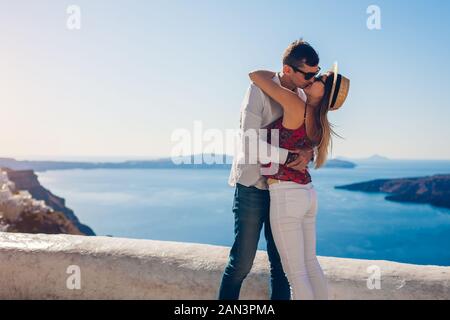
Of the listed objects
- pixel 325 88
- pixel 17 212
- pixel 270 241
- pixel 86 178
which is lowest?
pixel 86 178

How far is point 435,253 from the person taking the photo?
206ft

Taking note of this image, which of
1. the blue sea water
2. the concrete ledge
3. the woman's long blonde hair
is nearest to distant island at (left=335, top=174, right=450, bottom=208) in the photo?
the blue sea water

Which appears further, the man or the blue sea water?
the blue sea water

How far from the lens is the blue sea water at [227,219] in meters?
64.1

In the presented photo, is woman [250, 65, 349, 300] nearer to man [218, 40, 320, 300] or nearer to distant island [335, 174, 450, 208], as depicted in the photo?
man [218, 40, 320, 300]

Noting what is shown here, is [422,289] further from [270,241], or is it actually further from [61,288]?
[61,288]

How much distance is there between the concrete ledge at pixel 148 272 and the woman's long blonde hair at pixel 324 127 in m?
0.79

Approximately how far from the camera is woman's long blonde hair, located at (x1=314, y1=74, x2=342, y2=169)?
198 centimetres

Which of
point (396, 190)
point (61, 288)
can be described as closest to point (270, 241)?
point (61, 288)

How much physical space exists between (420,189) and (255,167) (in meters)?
87.1

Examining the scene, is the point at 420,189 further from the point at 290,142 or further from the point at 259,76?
the point at 259,76
